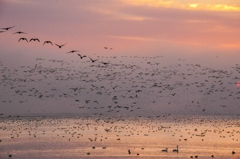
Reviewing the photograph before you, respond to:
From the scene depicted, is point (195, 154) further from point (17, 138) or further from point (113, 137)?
point (17, 138)

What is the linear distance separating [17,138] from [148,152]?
917 inches

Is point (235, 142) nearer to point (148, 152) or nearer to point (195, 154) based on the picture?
point (195, 154)

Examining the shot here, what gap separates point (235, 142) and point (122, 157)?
19.6 meters

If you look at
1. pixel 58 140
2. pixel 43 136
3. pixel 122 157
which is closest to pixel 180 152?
pixel 122 157

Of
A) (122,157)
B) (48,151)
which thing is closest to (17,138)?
(48,151)

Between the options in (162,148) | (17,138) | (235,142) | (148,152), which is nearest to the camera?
(148,152)

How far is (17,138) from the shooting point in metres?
56.1

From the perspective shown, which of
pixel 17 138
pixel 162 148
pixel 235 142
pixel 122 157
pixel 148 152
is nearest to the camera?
pixel 122 157

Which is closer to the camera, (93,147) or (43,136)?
(93,147)

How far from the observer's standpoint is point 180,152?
4275 cm

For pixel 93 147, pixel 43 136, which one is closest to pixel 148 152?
pixel 93 147

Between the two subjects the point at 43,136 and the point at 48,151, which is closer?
the point at 48,151

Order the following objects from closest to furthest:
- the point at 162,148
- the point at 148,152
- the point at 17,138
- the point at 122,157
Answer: the point at 122,157
the point at 148,152
the point at 162,148
the point at 17,138

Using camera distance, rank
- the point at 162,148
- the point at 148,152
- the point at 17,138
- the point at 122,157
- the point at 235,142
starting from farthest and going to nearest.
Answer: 1. the point at 17,138
2. the point at 235,142
3. the point at 162,148
4. the point at 148,152
5. the point at 122,157
